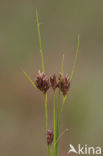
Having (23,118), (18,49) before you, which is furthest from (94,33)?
(23,118)

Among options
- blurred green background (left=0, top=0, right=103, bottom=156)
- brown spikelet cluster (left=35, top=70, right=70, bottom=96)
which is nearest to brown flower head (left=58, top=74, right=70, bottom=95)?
brown spikelet cluster (left=35, top=70, right=70, bottom=96)

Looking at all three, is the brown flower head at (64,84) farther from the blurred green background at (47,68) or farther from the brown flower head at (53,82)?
the blurred green background at (47,68)

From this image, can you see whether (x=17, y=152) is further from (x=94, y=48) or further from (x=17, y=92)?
(x=94, y=48)

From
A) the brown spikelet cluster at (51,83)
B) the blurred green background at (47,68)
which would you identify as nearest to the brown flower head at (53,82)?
the brown spikelet cluster at (51,83)

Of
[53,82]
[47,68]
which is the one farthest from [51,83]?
[47,68]

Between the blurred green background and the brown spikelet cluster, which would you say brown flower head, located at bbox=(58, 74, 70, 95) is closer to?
the brown spikelet cluster

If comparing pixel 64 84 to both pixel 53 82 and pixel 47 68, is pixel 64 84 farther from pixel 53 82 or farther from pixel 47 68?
pixel 47 68

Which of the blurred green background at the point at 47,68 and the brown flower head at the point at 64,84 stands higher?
the blurred green background at the point at 47,68
